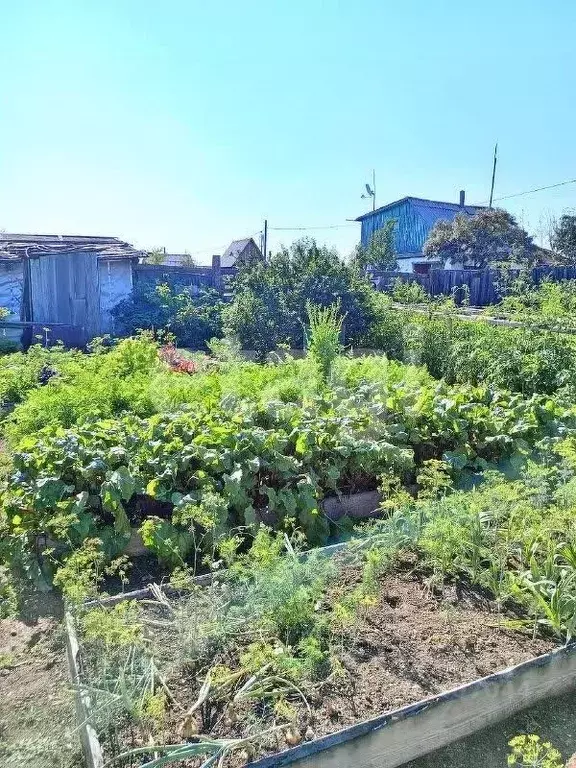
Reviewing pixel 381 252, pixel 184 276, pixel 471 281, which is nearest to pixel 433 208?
pixel 381 252

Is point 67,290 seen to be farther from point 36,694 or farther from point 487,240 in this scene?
point 487,240

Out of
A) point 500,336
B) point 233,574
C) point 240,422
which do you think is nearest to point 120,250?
point 500,336

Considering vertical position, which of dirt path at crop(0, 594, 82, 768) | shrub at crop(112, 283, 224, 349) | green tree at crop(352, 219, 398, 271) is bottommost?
dirt path at crop(0, 594, 82, 768)

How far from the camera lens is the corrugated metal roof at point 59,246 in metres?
13.0

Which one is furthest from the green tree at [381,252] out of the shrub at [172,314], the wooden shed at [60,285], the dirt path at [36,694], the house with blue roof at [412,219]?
the dirt path at [36,694]

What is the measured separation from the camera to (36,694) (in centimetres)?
244

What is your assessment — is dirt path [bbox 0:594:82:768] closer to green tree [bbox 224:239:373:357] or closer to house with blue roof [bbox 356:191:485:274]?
green tree [bbox 224:239:373:357]

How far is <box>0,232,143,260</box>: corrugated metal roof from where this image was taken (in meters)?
13.0

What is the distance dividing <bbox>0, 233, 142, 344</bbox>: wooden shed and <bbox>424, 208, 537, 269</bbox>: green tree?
1402 cm

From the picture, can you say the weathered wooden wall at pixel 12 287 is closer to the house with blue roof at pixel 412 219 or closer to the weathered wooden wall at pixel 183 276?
the weathered wooden wall at pixel 183 276

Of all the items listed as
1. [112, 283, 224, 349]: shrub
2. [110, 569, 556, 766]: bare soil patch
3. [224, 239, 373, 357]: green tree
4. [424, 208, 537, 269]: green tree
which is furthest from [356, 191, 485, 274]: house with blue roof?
[110, 569, 556, 766]: bare soil patch

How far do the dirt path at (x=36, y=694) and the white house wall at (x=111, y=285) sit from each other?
1184 centimetres

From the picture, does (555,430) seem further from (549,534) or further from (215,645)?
(215,645)

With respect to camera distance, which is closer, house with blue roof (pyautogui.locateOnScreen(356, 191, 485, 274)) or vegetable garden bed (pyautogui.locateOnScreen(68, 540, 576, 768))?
vegetable garden bed (pyautogui.locateOnScreen(68, 540, 576, 768))
